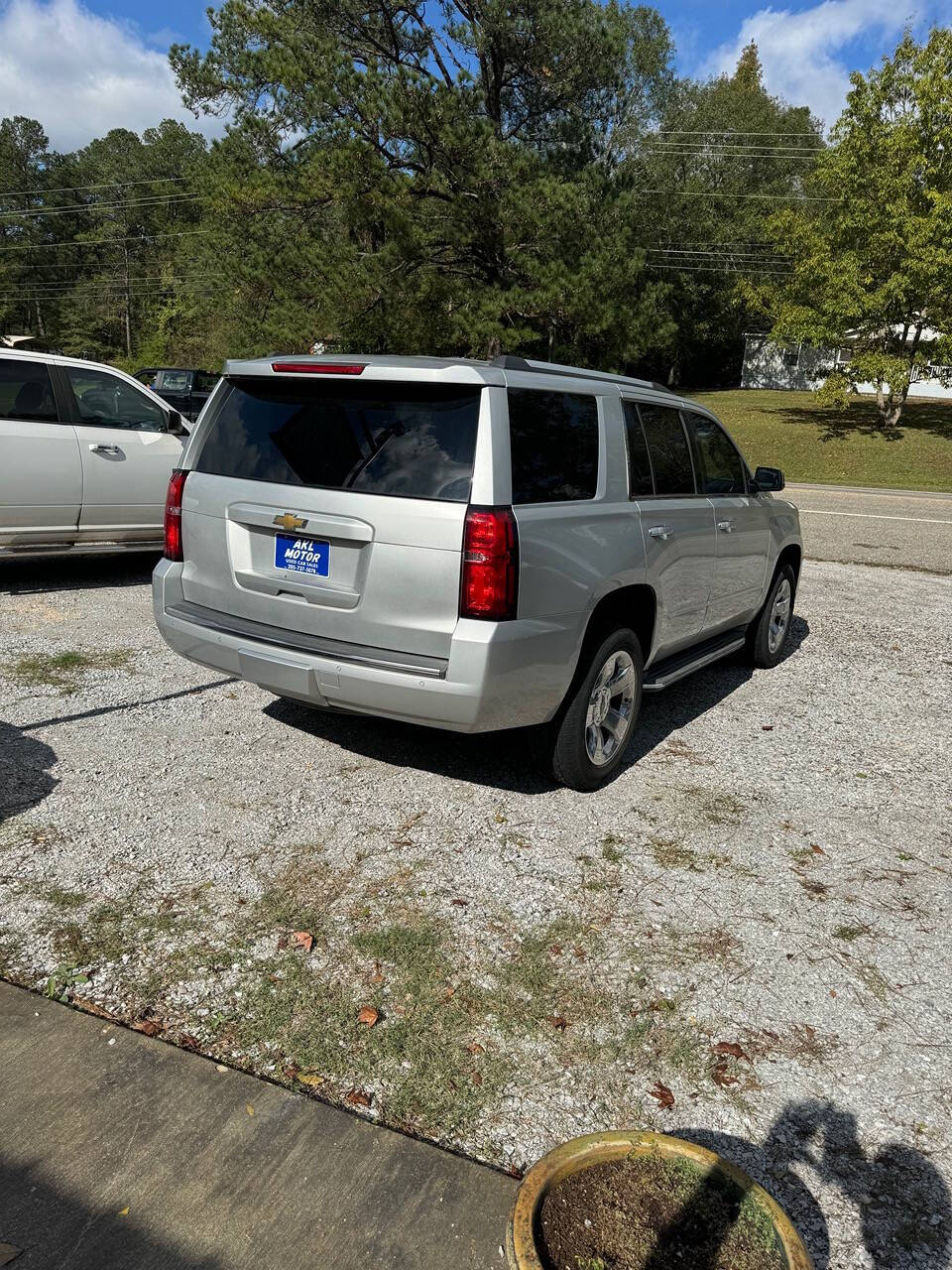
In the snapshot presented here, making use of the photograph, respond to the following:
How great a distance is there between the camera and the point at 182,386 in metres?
22.4

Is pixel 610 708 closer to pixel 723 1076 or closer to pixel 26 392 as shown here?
pixel 723 1076

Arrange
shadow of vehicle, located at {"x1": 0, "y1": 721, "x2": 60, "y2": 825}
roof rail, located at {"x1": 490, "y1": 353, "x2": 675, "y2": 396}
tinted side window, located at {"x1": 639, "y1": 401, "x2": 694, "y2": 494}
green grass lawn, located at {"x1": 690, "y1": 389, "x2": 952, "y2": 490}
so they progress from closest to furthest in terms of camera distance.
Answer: roof rail, located at {"x1": 490, "y1": 353, "x2": 675, "y2": 396} → shadow of vehicle, located at {"x1": 0, "y1": 721, "x2": 60, "y2": 825} → tinted side window, located at {"x1": 639, "y1": 401, "x2": 694, "y2": 494} → green grass lawn, located at {"x1": 690, "y1": 389, "x2": 952, "y2": 490}

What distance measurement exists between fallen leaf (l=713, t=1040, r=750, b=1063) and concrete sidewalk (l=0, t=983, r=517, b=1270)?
0.82 m

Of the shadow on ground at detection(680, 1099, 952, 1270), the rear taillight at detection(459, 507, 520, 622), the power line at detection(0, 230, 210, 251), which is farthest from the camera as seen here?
the power line at detection(0, 230, 210, 251)

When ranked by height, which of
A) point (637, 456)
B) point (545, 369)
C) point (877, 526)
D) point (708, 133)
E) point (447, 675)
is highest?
point (708, 133)

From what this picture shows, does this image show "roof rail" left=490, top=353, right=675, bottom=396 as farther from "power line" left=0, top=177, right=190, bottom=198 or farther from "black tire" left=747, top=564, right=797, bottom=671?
"power line" left=0, top=177, right=190, bottom=198

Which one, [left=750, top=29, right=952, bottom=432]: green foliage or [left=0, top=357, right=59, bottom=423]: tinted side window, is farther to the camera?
[left=750, top=29, right=952, bottom=432]: green foliage

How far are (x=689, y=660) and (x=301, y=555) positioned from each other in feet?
8.11

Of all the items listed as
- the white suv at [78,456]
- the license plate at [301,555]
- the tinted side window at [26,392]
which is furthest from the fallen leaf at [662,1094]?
the tinted side window at [26,392]

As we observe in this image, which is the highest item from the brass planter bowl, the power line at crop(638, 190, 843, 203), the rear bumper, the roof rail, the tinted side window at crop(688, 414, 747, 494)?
the power line at crop(638, 190, 843, 203)

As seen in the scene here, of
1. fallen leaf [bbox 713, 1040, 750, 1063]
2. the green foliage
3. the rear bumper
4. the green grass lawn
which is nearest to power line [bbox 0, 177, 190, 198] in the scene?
the green grass lawn

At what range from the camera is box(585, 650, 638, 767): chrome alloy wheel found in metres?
4.40

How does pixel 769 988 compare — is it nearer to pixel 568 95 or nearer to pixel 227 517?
pixel 227 517

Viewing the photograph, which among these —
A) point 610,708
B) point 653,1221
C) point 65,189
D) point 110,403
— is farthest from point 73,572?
point 65,189
